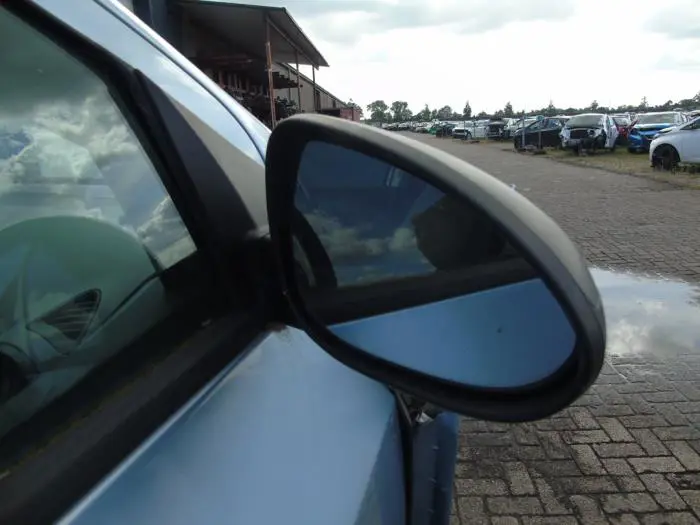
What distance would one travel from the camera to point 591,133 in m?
25.8

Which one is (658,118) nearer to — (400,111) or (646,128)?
(646,128)

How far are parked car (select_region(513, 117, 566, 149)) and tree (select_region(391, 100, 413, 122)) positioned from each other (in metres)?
97.9

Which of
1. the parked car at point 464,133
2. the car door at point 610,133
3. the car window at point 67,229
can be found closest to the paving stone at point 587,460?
the car window at point 67,229

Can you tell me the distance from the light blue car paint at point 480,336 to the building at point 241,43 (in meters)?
10.7

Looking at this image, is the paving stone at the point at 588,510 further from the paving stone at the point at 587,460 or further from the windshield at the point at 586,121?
the windshield at the point at 586,121

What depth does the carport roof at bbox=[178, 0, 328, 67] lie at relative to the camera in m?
14.9

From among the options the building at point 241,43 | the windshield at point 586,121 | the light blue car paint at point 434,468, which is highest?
the building at point 241,43

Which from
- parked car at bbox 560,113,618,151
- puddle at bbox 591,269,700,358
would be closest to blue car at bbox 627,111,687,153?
parked car at bbox 560,113,618,151

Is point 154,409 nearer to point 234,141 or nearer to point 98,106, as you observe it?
point 98,106

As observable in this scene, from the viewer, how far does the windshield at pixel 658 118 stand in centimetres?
2594

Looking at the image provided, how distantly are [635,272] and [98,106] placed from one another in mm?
7148

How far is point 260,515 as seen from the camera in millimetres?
913

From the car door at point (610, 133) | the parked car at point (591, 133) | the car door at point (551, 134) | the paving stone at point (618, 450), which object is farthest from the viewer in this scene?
the car door at point (551, 134)

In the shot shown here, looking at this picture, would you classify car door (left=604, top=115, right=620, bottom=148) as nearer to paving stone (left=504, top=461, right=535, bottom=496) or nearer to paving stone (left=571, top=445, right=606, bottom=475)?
paving stone (left=571, top=445, right=606, bottom=475)
